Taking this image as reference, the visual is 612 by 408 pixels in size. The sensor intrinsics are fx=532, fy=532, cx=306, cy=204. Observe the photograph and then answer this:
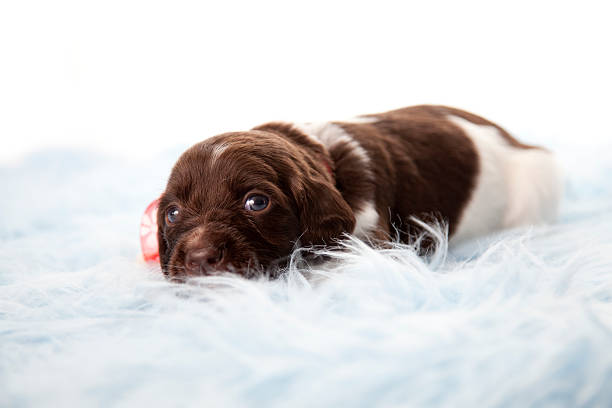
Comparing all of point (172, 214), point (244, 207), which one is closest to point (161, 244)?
point (172, 214)

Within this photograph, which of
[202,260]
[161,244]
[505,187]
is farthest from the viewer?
[505,187]

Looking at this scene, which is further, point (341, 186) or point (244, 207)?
point (341, 186)

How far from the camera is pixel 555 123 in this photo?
19.6 ft

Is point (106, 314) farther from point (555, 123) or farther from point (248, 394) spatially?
point (555, 123)

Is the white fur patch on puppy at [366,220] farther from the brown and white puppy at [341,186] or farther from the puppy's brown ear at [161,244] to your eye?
the puppy's brown ear at [161,244]

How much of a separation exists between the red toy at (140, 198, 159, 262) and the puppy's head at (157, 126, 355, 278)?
0.43m

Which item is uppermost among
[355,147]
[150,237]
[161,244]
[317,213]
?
[355,147]

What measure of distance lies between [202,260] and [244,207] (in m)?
0.29

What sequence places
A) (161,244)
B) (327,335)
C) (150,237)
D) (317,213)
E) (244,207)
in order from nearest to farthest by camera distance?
(327,335) → (244,207) → (317,213) → (161,244) → (150,237)

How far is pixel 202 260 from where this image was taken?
1.85 metres

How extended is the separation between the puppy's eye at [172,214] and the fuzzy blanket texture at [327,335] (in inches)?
10.8

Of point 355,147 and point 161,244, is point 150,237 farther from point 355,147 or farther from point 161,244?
point 355,147

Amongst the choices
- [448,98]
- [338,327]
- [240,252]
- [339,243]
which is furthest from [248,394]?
[448,98]

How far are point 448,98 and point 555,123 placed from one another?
122cm
